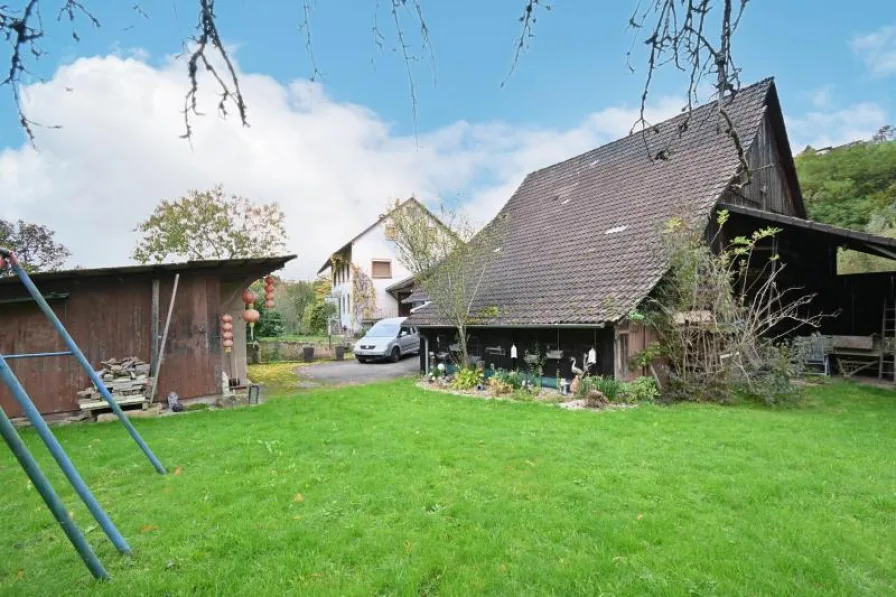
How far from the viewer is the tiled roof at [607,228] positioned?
30.9 ft

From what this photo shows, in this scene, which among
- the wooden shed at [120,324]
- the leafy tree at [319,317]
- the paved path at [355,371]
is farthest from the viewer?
the leafy tree at [319,317]

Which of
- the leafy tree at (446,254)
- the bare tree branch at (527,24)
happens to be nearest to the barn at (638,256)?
the leafy tree at (446,254)

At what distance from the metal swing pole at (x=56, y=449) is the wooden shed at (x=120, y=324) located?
6203 mm

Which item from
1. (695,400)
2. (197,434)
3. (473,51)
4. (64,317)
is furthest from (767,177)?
(64,317)

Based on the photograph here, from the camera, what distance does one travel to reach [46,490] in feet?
7.99

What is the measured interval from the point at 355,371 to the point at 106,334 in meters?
7.47

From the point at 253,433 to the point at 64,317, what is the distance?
15.6ft

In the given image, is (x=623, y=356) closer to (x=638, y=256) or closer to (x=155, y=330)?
(x=638, y=256)

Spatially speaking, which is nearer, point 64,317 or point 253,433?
point 253,433

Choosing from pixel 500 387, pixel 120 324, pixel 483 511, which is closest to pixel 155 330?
pixel 120 324

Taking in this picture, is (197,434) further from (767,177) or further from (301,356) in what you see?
(767,177)

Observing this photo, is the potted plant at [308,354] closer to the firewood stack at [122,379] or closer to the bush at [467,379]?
the bush at [467,379]

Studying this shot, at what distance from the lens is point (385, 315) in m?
27.2

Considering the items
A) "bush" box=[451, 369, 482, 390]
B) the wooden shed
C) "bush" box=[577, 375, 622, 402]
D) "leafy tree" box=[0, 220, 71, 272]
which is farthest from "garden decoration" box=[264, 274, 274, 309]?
"leafy tree" box=[0, 220, 71, 272]
